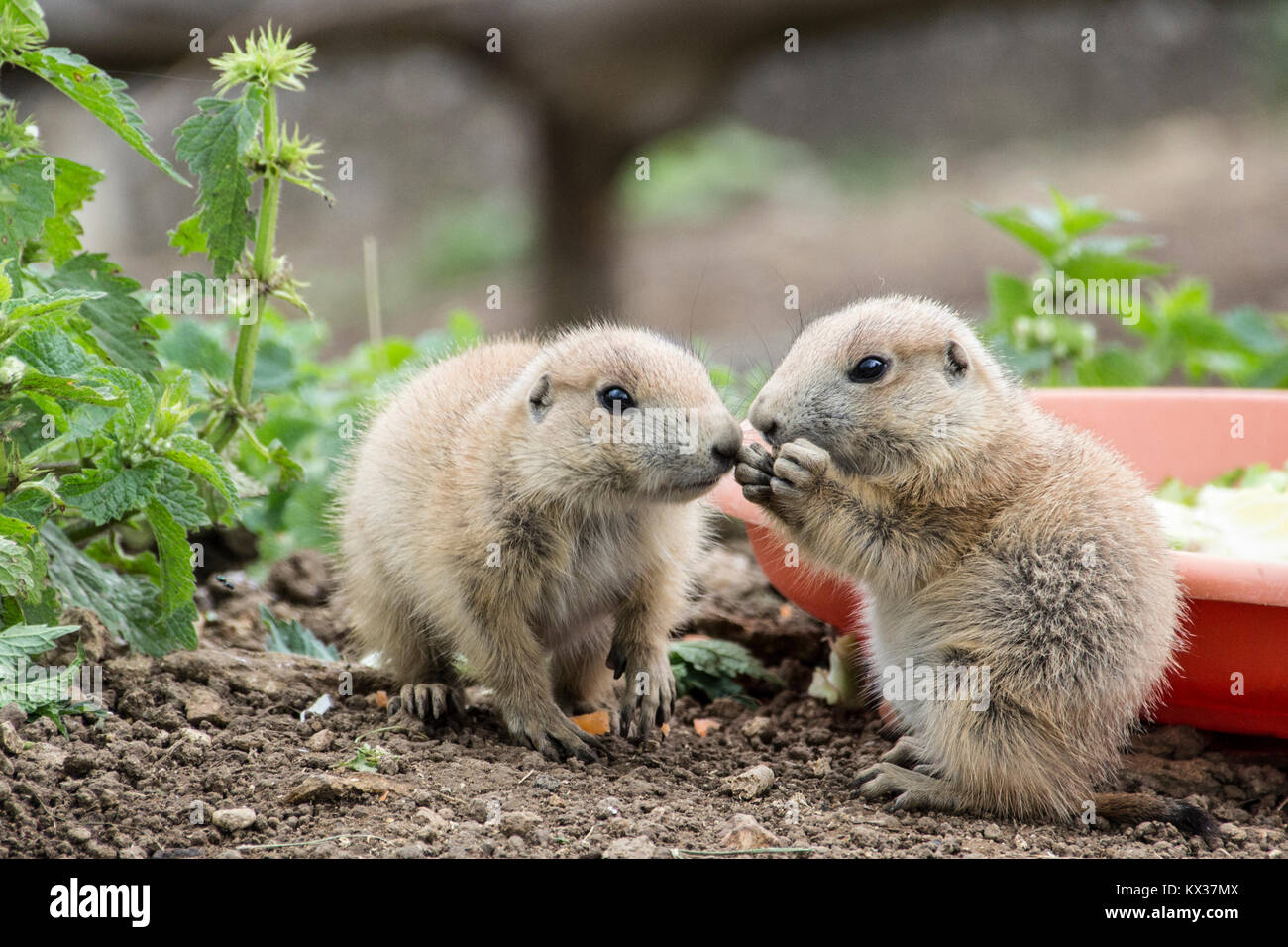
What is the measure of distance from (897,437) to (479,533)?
1.47m

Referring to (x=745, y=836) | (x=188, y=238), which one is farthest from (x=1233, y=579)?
(x=188, y=238)

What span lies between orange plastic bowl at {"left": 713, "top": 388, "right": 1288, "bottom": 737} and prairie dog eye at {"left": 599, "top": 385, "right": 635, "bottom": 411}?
0.65m

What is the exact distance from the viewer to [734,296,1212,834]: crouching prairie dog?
4.01 metres

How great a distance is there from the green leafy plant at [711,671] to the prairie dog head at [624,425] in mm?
1089

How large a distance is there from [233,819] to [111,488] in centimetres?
106

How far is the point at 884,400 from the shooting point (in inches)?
170

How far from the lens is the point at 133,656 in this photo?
438 cm

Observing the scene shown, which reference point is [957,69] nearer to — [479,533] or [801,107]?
[801,107]

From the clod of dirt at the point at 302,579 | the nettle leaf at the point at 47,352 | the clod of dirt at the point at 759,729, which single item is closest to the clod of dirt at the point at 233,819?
the nettle leaf at the point at 47,352

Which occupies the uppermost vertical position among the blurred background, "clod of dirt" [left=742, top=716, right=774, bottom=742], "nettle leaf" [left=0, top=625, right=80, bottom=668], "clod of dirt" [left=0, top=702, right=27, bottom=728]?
the blurred background

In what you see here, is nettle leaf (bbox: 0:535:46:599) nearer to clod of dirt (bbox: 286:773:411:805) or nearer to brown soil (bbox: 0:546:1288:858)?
brown soil (bbox: 0:546:1288:858)

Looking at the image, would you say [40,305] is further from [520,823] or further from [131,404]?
[520,823]

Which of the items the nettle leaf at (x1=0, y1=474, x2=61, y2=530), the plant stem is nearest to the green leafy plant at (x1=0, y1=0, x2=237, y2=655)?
the nettle leaf at (x1=0, y1=474, x2=61, y2=530)
